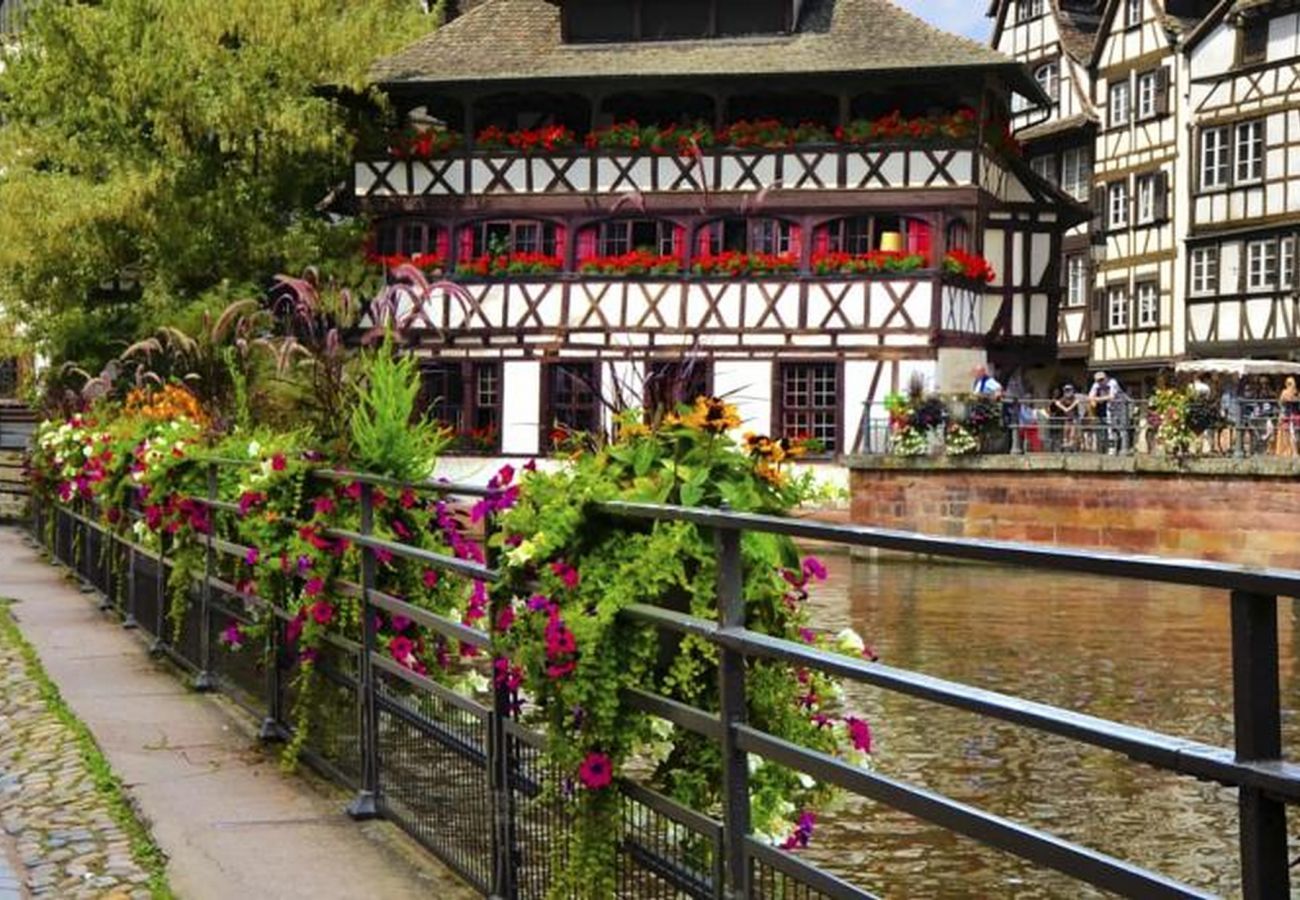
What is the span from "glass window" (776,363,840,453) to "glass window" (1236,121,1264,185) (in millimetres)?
15236

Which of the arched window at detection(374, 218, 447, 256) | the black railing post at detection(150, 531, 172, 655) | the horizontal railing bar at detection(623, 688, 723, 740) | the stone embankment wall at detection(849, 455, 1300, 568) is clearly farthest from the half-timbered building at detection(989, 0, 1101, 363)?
the horizontal railing bar at detection(623, 688, 723, 740)

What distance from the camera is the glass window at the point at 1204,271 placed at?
46.3 m

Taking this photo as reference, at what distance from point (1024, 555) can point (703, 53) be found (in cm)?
3408

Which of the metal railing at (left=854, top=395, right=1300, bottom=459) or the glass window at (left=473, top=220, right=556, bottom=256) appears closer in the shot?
the metal railing at (left=854, top=395, right=1300, bottom=459)

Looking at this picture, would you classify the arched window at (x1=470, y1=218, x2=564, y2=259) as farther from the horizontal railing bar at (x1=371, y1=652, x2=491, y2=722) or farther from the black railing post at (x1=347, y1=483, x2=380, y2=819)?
the horizontal railing bar at (x1=371, y1=652, x2=491, y2=722)

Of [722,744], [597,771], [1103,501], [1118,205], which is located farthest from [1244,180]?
[722,744]

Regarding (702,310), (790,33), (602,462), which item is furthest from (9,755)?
(790,33)

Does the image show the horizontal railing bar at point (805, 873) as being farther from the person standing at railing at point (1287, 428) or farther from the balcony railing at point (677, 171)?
the balcony railing at point (677, 171)

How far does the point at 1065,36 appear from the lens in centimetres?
5438

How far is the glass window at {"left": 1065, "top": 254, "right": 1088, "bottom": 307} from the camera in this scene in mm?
53487

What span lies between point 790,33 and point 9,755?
30.3 m

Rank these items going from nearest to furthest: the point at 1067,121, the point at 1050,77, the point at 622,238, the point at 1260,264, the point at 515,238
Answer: the point at 622,238 < the point at 515,238 < the point at 1260,264 < the point at 1067,121 < the point at 1050,77

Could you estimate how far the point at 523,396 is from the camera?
37.2 meters

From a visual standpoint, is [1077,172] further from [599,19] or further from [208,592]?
[208,592]
